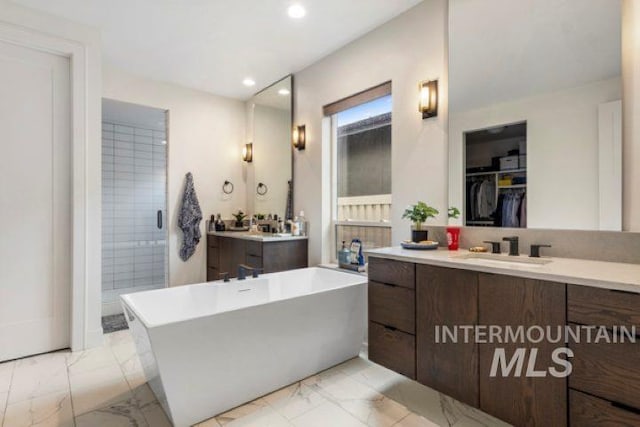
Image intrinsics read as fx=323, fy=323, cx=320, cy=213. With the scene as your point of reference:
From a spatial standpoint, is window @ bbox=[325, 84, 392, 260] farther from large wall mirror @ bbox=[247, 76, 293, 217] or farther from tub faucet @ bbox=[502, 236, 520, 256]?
tub faucet @ bbox=[502, 236, 520, 256]

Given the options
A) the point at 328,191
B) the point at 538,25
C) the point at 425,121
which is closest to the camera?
the point at 538,25

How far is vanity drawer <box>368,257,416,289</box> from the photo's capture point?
1932mm

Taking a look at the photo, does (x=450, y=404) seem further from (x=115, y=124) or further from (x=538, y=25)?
(x=115, y=124)

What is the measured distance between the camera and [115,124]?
16.1ft

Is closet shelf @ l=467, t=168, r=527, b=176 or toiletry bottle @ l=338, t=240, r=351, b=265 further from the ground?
closet shelf @ l=467, t=168, r=527, b=176

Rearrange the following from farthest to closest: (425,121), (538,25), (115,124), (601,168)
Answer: (115,124) < (425,121) < (538,25) < (601,168)

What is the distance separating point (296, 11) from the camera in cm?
258

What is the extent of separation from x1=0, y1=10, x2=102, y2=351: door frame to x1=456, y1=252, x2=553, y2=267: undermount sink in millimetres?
2987

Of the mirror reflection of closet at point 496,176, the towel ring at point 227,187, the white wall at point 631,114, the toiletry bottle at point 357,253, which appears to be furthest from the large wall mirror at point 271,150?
the white wall at point 631,114

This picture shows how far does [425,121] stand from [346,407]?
6.74 ft

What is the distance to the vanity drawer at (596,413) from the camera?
121 cm

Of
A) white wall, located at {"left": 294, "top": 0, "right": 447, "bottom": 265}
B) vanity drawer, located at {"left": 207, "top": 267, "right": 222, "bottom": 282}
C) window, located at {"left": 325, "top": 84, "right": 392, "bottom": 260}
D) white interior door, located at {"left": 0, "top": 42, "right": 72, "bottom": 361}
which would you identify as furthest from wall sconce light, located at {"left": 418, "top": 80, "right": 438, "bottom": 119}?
vanity drawer, located at {"left": 207, "top": 267, "right": 222, "bottom": 282}

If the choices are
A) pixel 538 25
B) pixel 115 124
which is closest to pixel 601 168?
pixel 538 25

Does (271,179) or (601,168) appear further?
(271,179)
